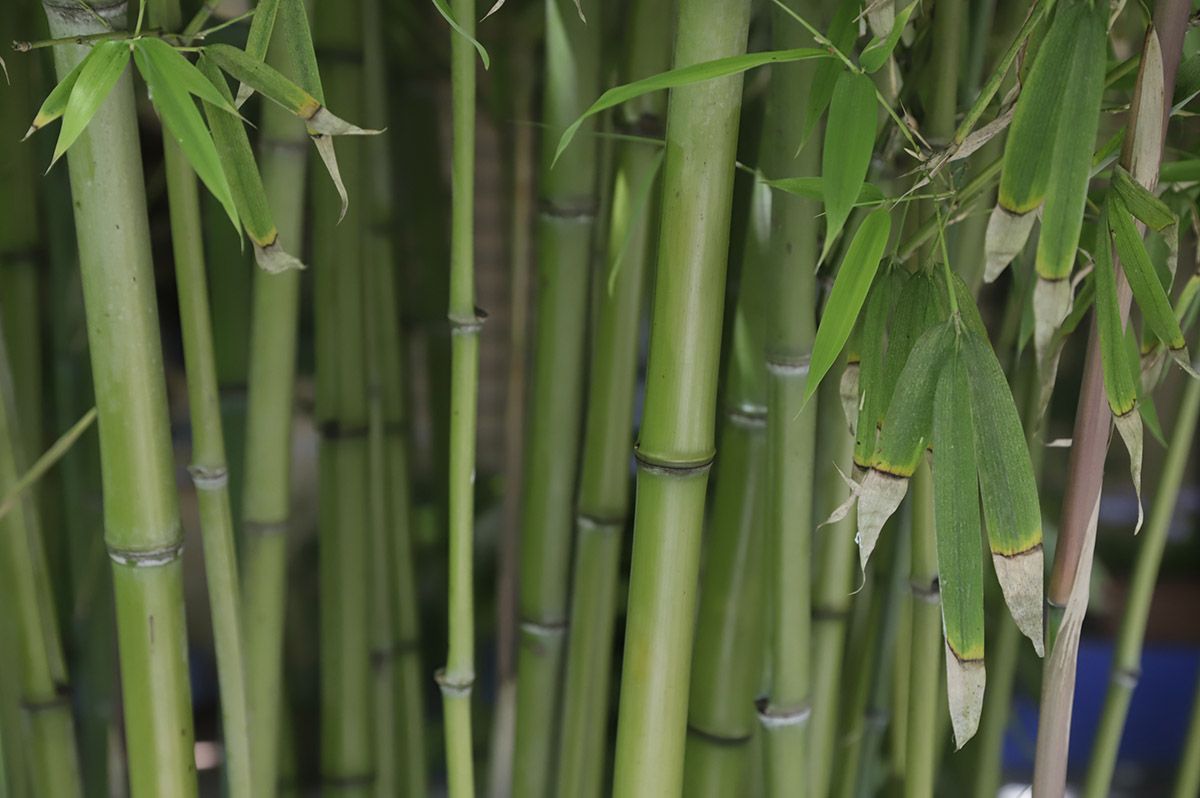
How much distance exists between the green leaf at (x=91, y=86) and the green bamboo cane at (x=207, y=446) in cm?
9

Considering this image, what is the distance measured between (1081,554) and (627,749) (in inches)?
8.3

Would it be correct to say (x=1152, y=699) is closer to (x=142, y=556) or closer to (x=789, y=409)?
(x=789, y=409)

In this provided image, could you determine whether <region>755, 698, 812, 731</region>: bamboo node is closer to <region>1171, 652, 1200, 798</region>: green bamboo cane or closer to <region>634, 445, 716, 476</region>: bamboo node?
<region>634, 445, 716, 476</region>: bamboo node

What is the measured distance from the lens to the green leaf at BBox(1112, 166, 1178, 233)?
1.15ft

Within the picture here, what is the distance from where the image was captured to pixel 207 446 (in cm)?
48

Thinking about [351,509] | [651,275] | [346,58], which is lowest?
[351,509]

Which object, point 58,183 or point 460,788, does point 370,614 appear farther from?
point 58,183

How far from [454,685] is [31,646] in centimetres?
25

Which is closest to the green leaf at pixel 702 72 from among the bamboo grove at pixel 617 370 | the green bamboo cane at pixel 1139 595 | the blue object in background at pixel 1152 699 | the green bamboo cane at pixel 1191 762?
the bamboo grove at pixel 617 370

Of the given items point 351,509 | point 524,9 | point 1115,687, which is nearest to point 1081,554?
point 1115,687

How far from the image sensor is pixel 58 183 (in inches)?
27.1

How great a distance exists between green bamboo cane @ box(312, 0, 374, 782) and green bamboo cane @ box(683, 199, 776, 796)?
0.80ft

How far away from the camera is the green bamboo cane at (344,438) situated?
2.00 feet

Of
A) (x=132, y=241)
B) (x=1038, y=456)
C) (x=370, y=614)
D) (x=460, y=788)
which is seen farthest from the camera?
(x=370, y=614)
